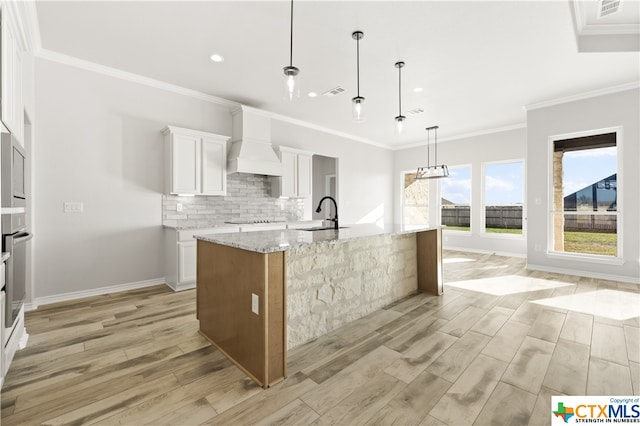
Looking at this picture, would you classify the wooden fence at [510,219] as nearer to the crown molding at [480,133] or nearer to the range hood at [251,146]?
the crown molding at [480,133]

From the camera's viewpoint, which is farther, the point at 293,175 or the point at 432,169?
the point at 432,169

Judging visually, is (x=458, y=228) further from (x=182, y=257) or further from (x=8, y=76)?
(x=8, y=76)

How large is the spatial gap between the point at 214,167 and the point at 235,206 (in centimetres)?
79

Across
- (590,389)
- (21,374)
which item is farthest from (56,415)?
(590,389)

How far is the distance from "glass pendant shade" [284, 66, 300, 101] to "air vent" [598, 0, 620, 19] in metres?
3.07

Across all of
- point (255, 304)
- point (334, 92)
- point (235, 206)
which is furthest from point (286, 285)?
point (334, 92)

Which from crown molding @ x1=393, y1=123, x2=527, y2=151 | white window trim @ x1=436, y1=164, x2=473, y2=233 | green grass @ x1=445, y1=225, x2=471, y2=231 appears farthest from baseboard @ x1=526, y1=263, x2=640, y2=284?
crown molding @ x1=393, y1=123, x2=527, y2=151

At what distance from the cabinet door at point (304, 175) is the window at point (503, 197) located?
4.20 meters

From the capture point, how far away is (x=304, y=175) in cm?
555

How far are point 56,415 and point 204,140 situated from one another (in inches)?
135

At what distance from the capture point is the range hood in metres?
4.53

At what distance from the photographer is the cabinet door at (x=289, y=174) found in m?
5.21

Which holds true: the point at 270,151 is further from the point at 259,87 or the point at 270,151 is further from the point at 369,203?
the point at 369,203

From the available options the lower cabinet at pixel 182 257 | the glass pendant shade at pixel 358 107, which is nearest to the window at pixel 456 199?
the glass pendant shade at pixel 358 107
